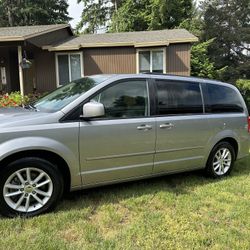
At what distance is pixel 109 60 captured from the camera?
17.8m

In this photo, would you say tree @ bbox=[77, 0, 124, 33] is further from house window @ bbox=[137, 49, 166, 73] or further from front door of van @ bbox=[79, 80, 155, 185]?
front door of van @ bbox=[79, 80, 155, 185]

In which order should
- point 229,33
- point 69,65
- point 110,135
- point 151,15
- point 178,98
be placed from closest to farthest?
point 110,135 < point 178,98 < point 69,65 < point 151,15 < point 229,33

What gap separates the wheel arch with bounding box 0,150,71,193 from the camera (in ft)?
12.8

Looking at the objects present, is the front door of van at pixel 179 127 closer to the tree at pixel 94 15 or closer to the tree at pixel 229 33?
the tree at pixel 229 33

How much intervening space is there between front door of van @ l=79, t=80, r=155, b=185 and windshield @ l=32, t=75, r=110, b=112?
27cm

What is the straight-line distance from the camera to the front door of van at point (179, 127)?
495 cm

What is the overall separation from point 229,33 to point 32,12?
2226cm

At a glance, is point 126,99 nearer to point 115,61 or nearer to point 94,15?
point 115,61

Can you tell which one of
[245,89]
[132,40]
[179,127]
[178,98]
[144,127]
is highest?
[132,40]

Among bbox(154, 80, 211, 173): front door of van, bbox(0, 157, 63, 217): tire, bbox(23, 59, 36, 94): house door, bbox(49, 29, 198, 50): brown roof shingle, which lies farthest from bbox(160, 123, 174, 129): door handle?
bbox(23, 59, 36, 94): house door

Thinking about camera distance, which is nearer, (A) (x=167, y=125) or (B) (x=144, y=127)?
(B) (x=144, y=127)

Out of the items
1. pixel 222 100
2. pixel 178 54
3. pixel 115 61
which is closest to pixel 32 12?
pixel 115 61

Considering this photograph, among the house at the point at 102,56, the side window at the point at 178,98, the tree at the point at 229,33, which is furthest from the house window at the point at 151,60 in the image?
the tree at the point at 229,33

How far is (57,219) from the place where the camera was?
13.1 ft
